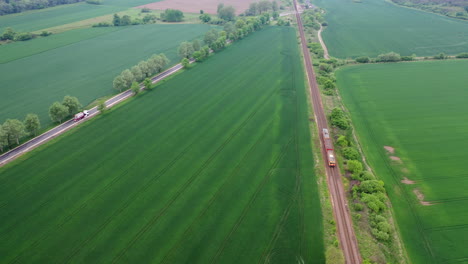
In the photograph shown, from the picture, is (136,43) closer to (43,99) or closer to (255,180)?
(43,99)

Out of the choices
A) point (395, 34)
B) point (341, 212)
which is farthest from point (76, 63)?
point (395, 34)

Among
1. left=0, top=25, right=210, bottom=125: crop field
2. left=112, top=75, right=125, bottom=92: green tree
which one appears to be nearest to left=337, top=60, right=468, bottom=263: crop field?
left=112, top=75, right=125, bottom=92: green tree

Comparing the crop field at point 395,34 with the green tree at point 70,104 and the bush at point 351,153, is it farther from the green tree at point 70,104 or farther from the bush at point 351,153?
the green tree at point 70,104

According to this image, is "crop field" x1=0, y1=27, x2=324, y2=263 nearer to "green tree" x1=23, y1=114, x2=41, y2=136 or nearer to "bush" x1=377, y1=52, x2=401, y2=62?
"green tree" x1=23, y1=114, x2=41, y2=136

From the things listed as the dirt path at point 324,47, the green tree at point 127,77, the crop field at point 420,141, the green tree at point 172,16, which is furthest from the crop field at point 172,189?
the green tree at point 172,16

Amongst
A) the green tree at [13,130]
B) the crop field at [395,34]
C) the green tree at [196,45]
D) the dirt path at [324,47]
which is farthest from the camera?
the crop field at [395,34]

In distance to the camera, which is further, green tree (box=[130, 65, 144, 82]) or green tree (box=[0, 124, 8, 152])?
green tree (box=[130, 65, 144, 82])

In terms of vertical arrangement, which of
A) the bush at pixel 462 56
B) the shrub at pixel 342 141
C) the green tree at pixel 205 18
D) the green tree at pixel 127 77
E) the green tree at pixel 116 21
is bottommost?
the shrub at pixel 342 141

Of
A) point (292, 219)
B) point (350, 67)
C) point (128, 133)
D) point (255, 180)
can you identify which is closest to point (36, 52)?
point (128, 133)
